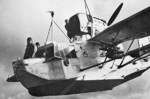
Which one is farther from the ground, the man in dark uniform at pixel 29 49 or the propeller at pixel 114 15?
the propeller at pixel 114 15

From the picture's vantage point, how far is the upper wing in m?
12.0

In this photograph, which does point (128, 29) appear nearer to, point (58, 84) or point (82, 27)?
point (82, 27)

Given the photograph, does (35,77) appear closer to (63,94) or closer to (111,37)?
(63,94)

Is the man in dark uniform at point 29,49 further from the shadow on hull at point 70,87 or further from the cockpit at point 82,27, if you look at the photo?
the cockpit at point 82,27

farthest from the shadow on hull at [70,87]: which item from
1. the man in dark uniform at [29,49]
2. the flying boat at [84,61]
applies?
the man in dark uniform at [29,49]

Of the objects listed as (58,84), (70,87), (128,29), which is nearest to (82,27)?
(128,29)

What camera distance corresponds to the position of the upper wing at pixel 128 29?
12047 millimetres

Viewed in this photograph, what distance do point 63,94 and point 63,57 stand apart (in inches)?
70.9

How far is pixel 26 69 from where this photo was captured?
35.8 ft

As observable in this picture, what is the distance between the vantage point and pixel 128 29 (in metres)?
13.0

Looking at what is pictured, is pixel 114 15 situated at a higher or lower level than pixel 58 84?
higher

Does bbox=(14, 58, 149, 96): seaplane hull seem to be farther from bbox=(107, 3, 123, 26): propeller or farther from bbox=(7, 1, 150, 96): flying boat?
bbox=(107, 3, 123, 26): propeller

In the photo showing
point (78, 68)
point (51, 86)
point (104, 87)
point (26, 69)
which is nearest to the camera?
point (26, 69)

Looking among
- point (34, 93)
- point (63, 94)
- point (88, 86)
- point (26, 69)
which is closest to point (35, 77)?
point (26, 69)
